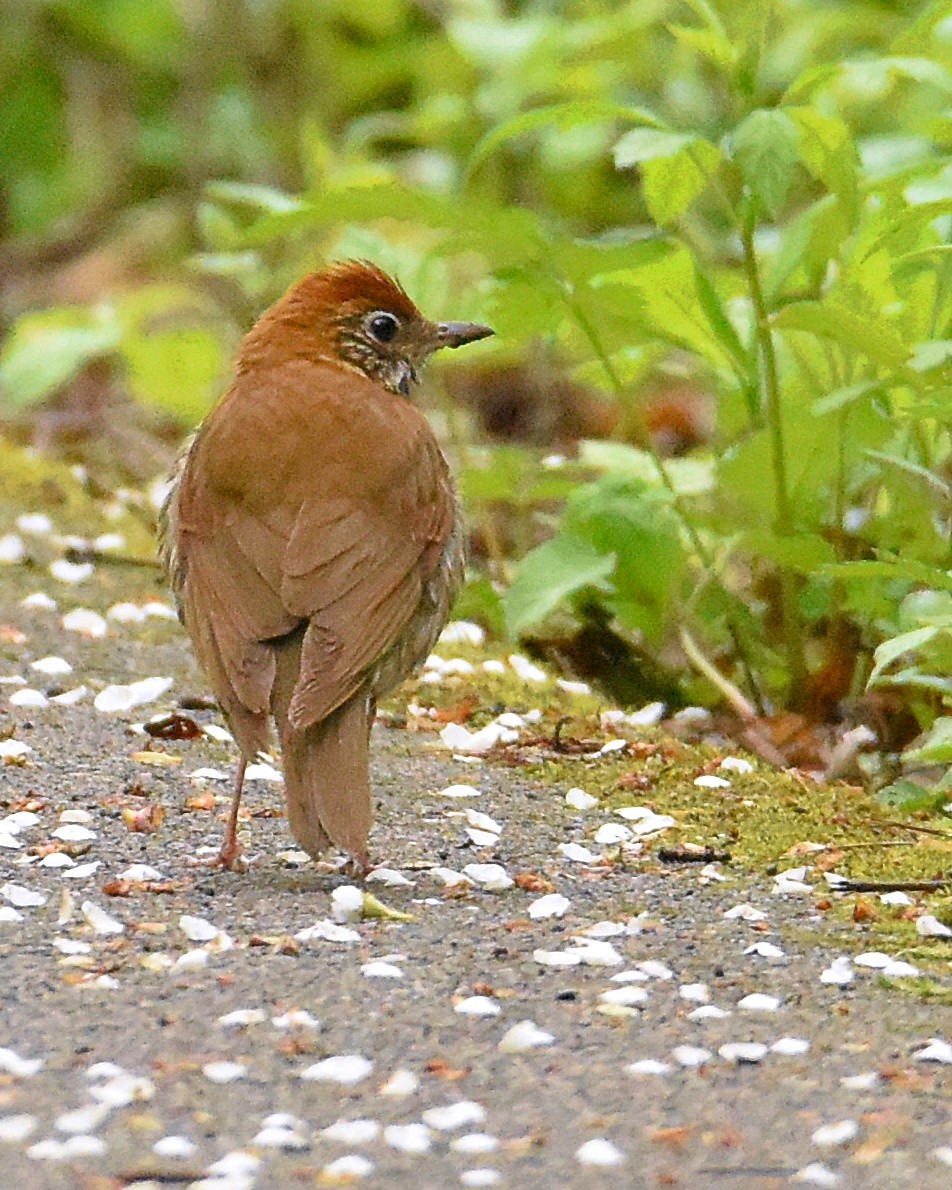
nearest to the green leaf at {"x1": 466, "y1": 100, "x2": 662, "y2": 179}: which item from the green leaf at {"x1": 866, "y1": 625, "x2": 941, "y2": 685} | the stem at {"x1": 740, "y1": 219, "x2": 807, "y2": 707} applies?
the stem at {"x1": 740, "y1": 219, "x2": 807, "y2": 707}

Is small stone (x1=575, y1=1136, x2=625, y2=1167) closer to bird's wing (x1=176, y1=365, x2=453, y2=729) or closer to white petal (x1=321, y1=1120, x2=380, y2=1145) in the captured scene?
white petal (x1=321, y1=1120, x2=380, y2=1145)

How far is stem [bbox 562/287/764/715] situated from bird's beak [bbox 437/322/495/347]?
22 centimetres

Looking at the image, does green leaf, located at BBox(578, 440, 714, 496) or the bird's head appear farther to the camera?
green leaf, located at BBox(578, 440, 714, 496)

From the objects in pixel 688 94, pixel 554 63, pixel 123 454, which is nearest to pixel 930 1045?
pixel 554 63

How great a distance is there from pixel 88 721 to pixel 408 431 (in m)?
1.07

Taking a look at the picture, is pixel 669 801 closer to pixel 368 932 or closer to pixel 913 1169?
pixel 368 932

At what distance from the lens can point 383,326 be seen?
524 cm

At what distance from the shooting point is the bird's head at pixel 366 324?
5.15 metres

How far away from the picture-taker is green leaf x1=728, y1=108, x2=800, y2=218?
14.5 feet

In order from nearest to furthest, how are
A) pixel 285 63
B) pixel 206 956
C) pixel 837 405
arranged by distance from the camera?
pixel 206 956
pixel 837 405
pixel 285 63

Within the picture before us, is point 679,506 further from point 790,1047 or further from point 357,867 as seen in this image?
point 790,1047

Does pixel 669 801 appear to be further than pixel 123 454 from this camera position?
No

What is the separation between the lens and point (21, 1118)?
2.97 metres

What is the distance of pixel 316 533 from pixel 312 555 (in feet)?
0.20
